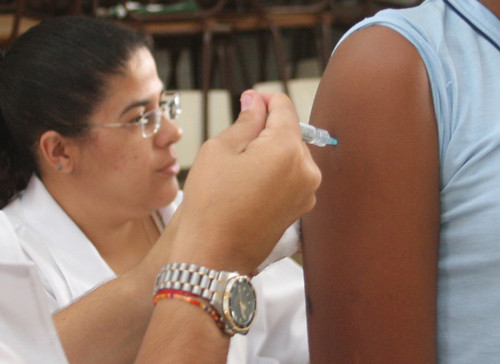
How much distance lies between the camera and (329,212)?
0.74 metres

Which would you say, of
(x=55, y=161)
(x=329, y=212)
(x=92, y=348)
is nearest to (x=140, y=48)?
(x=55, y=161)

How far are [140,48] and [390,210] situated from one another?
3.85 ft

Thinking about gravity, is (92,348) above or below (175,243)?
below

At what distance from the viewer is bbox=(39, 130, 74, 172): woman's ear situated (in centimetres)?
159

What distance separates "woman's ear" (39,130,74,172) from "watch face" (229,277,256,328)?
1073 mm

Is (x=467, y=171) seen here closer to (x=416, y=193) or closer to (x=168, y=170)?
(x=416, y=193)

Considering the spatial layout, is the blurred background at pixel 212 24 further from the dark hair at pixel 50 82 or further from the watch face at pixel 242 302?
the watch face at pixel 242 302

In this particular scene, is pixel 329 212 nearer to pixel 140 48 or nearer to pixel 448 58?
pixel 448 58

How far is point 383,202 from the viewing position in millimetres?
700

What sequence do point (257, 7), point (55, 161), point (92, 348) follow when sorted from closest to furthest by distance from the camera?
point (92, 348), point (55, 161), point (257, 7)

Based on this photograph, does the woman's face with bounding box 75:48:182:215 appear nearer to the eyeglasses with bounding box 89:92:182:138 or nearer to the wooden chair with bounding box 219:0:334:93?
the eyeglasses with bounding box 89:92:182:138

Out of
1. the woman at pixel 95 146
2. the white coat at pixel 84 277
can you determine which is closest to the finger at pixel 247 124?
the white coat at pixel 84 277

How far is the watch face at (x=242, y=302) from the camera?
61 cm

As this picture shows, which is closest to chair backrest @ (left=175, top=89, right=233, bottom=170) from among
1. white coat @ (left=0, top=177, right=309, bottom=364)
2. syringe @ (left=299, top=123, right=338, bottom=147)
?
white coat @ (left=0, top=177, right=309, bottom=364)
